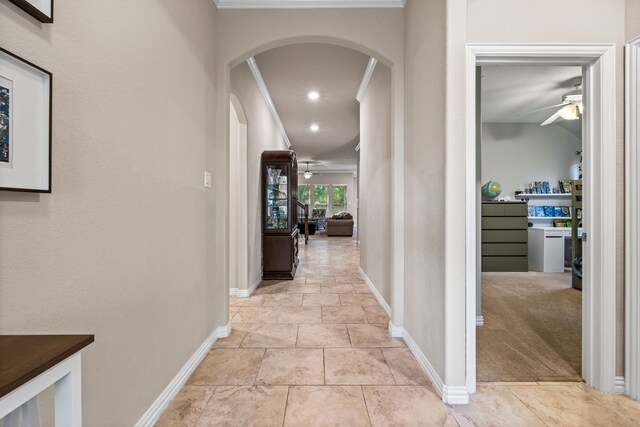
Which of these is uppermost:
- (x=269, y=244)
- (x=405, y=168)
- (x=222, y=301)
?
(x=405, y=168)

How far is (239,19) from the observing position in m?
2.56

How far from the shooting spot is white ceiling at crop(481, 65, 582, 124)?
12.6 feet

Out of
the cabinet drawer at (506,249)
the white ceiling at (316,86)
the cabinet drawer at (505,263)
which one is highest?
the white ceiling at (316,86)

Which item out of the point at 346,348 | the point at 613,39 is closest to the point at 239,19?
the point at 613,39

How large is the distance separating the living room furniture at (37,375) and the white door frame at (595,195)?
69.1 inches

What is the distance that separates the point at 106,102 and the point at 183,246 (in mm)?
957

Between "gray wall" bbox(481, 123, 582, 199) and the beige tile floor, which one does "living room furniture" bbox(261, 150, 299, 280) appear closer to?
the beige tile floor

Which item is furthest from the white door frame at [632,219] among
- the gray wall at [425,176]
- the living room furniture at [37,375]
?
the living room furniture at [37,375]

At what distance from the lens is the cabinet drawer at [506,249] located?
525cm

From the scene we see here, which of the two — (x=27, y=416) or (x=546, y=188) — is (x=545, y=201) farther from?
(x=27, y=416)

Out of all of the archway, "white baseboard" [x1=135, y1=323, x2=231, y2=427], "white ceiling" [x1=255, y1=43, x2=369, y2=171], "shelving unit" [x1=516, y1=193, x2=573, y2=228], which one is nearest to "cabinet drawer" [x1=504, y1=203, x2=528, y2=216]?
"shelving unit" [x1=516, y1=193, x2=573, y2=228]

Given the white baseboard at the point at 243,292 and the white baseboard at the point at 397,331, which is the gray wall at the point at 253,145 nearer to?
the white baseboard at the point at 243,292

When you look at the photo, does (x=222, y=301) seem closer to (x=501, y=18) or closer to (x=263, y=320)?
(x=263, y=320)

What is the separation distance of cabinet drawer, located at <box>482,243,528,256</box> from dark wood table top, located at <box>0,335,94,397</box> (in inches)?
228
